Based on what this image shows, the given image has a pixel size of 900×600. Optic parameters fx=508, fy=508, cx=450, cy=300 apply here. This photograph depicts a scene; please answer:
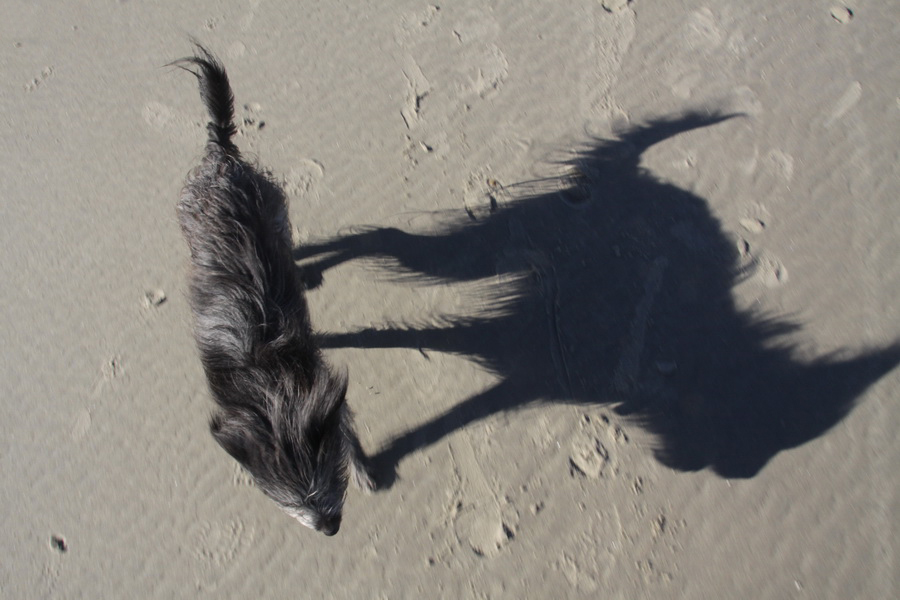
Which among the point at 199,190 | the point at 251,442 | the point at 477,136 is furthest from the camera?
the point at 477,136

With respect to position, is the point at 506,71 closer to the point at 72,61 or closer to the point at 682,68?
the point at 682,68

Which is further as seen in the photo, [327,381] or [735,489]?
[735,489]

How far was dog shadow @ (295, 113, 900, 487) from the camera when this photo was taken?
285cm

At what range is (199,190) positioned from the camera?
254 centimetres

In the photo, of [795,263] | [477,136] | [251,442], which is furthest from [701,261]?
[251,442]

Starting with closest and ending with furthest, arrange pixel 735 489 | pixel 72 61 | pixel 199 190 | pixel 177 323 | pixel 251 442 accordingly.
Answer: pixel 251 442, pixel 199 190, pixel 735 489, pixel 177 323, pixel 72 61

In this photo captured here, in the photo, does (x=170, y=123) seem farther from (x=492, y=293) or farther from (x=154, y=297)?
(x=492, y=293)

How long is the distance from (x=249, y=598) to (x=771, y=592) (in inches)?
104

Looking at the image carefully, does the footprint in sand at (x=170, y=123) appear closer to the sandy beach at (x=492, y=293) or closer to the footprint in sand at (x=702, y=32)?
the sandy beach at (x=492, y=293)

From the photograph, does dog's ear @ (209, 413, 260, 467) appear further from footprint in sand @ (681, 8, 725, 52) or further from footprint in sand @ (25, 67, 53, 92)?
footprint in sand @ (681, 8, 725, 52)

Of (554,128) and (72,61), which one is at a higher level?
(72,61)

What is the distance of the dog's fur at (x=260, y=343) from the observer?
209 cm

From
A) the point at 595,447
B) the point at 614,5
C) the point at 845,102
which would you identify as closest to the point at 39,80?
the point at 614,5

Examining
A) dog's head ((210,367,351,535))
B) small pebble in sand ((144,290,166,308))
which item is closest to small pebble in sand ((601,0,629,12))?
dog's head ((210,367,351,535))
